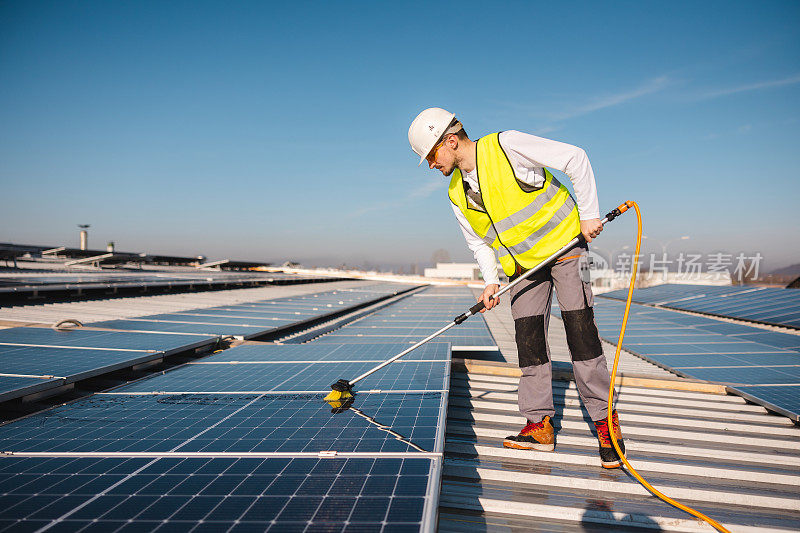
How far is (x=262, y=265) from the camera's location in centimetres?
5003

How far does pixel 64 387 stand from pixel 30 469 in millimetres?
1605

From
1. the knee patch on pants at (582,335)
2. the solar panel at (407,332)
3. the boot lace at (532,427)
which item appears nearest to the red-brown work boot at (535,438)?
the boot lace at (532,427)

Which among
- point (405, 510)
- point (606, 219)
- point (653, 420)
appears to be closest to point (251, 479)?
point (405, 510)

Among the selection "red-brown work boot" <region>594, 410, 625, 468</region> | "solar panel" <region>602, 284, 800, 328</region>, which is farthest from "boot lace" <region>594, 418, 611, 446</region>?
"solar panel" <region>602, 284, 800, 328</region>

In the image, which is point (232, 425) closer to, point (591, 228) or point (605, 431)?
point (605, 431)

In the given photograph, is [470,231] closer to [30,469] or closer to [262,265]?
[30,469]

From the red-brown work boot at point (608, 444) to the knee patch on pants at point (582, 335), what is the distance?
0.50m

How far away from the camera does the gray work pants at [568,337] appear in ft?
11.1

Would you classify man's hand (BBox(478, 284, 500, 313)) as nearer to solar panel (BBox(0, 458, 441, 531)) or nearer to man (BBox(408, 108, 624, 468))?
man (BBox(408, 108, 624, 468))

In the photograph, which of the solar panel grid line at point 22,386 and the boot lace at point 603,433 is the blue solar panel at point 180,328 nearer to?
the solar panel grid line at point 22,386

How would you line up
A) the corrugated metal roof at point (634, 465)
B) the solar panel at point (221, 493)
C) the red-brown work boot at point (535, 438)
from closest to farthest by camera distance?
the solar panel at point (221, 493)
the corrugated metal roof at point (634, 465)
the red-brown work boot at point (535, 438)

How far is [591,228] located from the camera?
135 inches

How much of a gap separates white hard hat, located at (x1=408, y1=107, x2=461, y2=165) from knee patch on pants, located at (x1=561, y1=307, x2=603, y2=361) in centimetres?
185

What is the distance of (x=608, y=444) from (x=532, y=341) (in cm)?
95
